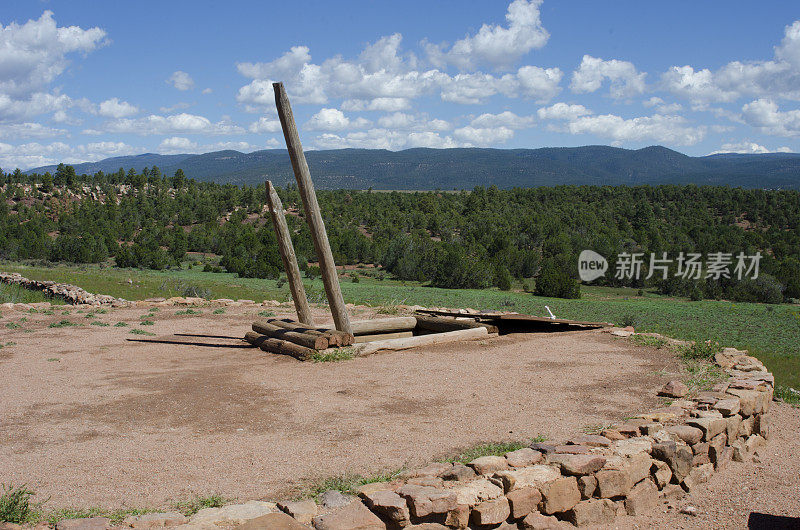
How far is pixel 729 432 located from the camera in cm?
623

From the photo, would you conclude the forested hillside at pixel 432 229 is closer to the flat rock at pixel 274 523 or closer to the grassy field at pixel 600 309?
the grassy field at pixel 600 309

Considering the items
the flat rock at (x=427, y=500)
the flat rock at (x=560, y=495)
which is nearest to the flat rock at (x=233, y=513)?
the flat rock at (x=427, y=500)

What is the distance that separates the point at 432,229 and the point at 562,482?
48224mm

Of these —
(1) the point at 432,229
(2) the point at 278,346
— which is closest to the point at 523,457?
(2) the point at 278,346

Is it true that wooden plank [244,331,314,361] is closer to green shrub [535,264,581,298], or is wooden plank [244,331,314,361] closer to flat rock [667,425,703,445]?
flat rock [667,425,703,445]

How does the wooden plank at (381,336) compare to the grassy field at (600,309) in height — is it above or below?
above

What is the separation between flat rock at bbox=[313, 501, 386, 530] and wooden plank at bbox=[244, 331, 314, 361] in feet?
16.1

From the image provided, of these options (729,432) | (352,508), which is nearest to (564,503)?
(352,508)

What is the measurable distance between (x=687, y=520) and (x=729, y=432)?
149cm

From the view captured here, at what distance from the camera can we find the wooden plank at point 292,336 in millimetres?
8977

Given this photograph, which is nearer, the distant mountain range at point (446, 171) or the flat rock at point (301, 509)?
the flat rock at point (301, 509)

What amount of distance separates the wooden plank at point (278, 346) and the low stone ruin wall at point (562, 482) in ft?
14.3

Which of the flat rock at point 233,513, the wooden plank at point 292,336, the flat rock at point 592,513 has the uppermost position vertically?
the flat rock at point 233,513

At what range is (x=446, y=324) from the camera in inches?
448
